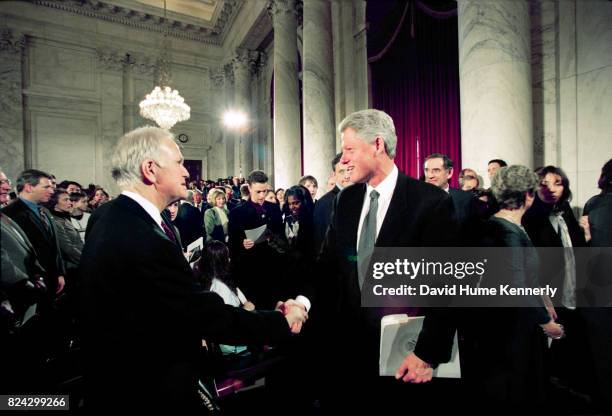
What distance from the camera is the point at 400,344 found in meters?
1.65

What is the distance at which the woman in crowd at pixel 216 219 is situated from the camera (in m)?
6.08

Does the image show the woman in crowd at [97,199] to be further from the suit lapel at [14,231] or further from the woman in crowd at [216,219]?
the suit lapel at [14,231]

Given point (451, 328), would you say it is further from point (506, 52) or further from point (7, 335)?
point (506, 52)

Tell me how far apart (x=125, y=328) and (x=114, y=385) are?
0.85 ft

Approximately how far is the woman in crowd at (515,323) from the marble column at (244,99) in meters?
14.4

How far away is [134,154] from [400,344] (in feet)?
5.11

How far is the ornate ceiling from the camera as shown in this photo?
15586 mm

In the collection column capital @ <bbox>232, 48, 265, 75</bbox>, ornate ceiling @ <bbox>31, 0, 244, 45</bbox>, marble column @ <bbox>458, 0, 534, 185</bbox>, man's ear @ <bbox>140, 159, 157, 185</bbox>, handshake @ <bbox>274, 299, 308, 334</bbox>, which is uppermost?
ornate ceiling @ <bbox>31, 0, 244, 45</bbox>

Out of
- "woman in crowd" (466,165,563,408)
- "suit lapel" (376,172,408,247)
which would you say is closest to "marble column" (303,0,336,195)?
"woman in crowd" (466,165,563,408)

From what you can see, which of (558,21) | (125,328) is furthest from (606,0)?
(125,328)

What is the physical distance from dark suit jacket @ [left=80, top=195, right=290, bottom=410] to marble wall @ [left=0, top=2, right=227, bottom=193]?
57.3 ft

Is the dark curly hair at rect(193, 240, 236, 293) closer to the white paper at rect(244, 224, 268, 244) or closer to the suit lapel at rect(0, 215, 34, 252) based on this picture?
the white paper at rect(244, 224, 268, 244)

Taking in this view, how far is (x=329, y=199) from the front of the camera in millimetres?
3627

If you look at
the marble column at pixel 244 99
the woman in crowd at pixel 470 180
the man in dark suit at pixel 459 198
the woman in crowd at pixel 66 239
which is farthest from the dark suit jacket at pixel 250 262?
the marble column at pixel 244 99
